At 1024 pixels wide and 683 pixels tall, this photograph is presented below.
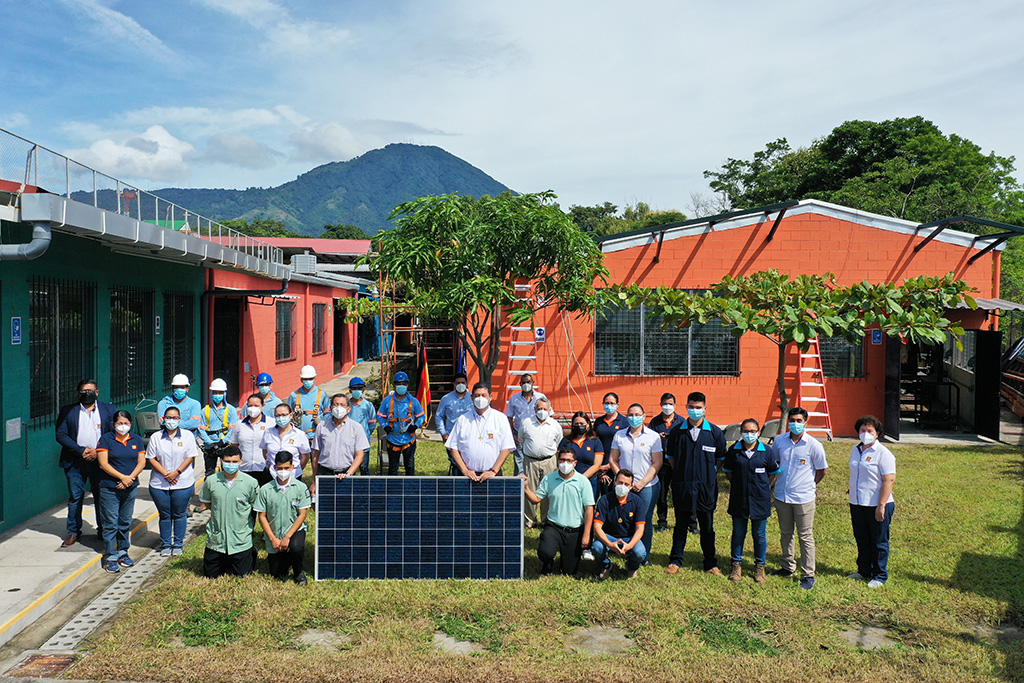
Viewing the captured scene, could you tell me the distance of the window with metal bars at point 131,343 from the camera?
12242mm

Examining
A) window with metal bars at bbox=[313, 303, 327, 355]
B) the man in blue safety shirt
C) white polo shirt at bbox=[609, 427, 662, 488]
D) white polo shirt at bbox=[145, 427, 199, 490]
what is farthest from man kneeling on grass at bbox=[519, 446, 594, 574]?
window with metal bars at bbox=[313, 303, 327, 355]

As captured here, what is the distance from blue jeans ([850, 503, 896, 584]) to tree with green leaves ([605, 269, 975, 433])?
273cm

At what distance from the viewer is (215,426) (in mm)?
10062

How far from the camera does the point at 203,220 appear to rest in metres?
15.3

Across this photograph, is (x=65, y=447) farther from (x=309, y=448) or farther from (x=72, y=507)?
(x=309, y=448)

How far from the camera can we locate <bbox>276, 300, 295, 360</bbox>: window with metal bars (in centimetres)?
2181

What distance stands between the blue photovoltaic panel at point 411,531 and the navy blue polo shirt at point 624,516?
0.91m

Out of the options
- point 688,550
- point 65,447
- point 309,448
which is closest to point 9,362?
point 65,447

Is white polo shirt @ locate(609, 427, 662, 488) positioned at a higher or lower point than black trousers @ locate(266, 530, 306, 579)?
higher

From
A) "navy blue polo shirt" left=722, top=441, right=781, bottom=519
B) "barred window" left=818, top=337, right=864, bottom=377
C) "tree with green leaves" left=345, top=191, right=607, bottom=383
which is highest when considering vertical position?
"tree with green leaves" left=345, top=191, right=607, bottom=383

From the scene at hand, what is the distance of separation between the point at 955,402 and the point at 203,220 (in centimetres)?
1776

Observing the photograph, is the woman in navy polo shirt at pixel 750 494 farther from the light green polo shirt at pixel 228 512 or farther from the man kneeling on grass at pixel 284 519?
the light green polo shirt at pixel 228 512

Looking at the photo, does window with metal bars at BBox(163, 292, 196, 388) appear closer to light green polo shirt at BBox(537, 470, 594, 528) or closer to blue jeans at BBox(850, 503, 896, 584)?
light green polo shirt at BBox(537, 470, 594, 528)

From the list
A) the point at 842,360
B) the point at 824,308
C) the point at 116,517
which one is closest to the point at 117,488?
the point at 116,517
